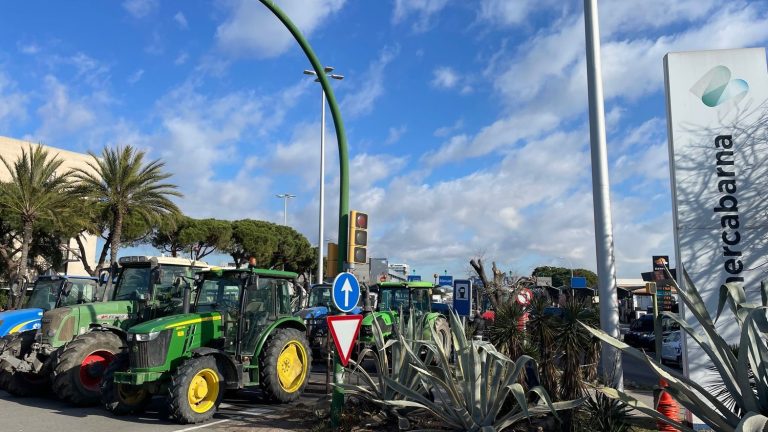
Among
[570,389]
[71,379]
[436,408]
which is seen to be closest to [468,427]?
[436,408]

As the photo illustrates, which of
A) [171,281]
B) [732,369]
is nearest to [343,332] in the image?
[732,369]

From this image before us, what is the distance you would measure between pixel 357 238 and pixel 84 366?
5.60 meters

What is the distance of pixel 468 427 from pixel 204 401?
15.7 ft

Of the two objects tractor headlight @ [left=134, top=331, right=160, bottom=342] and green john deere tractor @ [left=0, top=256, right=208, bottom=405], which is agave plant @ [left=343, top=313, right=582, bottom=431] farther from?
green john deere tractor @ [left=0, top=256, right=208, bottom=405]

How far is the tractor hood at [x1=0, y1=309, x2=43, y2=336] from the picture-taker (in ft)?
42.3

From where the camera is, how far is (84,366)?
410 inches

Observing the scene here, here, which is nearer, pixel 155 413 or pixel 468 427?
pixel 468 427

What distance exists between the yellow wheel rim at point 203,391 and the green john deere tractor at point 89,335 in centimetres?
202

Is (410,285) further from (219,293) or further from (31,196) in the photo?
(31,196)

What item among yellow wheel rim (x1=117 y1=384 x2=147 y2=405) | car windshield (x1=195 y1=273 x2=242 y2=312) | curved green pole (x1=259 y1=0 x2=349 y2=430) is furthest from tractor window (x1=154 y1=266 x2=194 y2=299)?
curved green pole (x1=259 y1=0 x2=349 y2=430)

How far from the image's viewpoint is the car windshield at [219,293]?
10.7 meters

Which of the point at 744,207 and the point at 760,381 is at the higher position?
the point at 744,207

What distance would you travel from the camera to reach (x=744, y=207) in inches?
343

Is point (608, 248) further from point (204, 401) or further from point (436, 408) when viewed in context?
point (204, 401)
